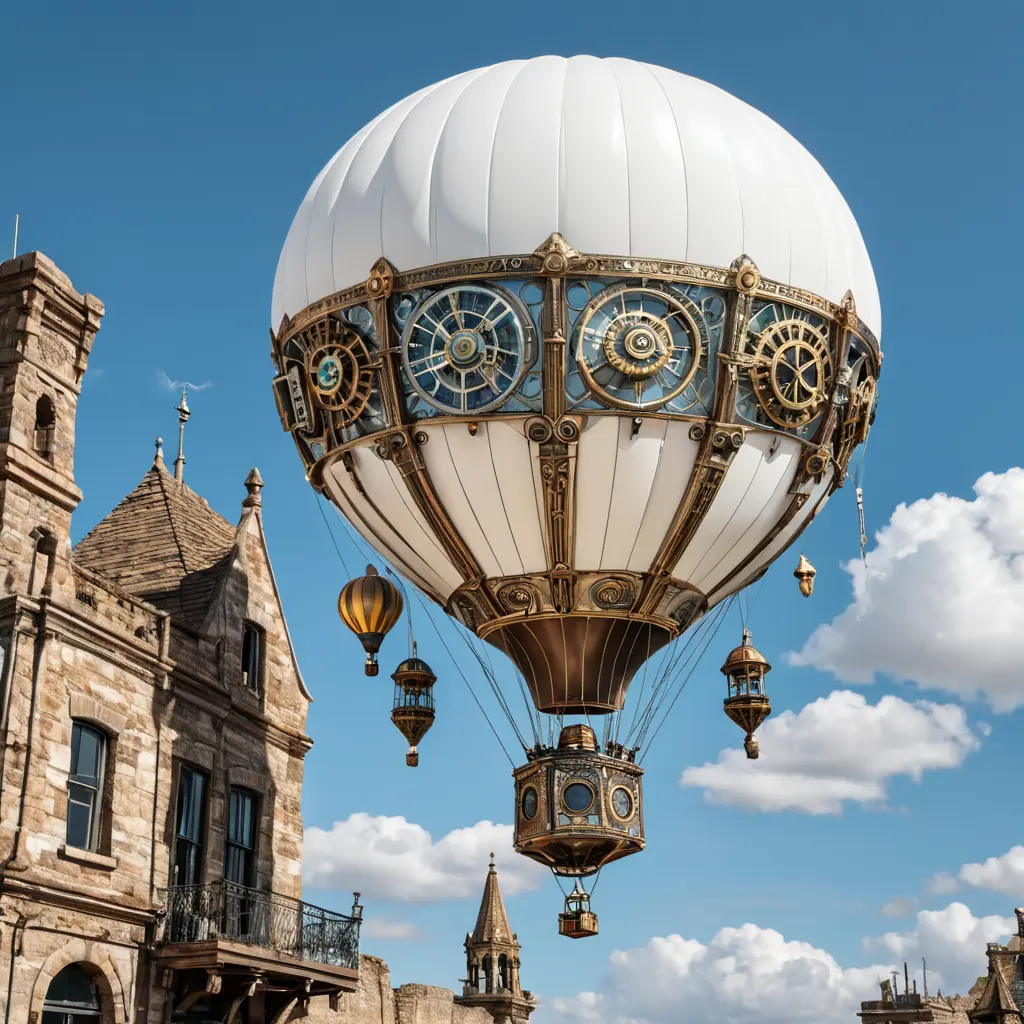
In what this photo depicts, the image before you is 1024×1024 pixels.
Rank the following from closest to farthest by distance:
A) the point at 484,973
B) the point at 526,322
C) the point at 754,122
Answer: the point at 526,322 < the point at 754,122 < the point at 484,973

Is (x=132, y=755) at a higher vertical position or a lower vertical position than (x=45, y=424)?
lower

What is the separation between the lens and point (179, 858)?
21.2 meters

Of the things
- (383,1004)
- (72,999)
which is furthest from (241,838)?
(383,1004)

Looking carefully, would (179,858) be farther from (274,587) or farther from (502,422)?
(502,422)

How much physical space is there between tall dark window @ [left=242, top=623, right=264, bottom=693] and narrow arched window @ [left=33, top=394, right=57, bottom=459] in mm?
4986

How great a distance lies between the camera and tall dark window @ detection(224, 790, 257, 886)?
2256 centimetres

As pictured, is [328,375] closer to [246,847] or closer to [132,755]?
[132,755]

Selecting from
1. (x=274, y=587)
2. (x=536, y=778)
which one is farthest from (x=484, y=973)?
(x=536, y=778)

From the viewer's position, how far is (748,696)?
2191cm

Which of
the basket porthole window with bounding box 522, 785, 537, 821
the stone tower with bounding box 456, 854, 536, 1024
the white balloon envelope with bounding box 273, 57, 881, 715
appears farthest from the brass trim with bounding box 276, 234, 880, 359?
the stone tower with bounding box 456, 854, 536, 1024

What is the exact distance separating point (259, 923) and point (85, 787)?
344 centimetres

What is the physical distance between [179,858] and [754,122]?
12507mm

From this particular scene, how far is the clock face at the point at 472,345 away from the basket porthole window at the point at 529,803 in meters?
4.94

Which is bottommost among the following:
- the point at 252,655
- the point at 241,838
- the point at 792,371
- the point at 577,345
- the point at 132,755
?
the point at 241,838
